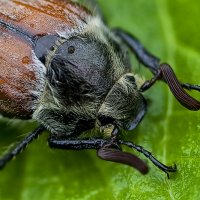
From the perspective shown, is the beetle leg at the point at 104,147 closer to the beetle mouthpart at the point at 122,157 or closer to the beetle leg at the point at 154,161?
the beetle mouthpart at the point at 122,157

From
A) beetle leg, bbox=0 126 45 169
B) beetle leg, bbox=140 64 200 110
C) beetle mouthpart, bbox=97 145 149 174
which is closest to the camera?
beetle mouthpart, bbox=97 145 149 174

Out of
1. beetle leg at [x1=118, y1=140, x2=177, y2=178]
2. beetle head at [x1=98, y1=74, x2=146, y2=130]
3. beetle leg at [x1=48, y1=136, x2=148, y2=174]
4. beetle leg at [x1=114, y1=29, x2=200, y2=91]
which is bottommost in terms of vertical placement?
beetle leg at [x1=48, y1=136, x2=148, y2=174]

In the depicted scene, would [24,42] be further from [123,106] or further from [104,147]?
[104,147]

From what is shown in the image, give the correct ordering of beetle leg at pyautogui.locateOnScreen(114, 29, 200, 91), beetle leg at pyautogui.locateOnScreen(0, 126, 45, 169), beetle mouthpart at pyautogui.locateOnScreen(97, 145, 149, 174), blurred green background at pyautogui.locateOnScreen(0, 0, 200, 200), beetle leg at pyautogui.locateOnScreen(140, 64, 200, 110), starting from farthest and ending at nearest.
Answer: beetle leg at pyautogui.locateOnScreen(114, 29, 200, 91) < beetle leg at pyautogui.locateOnScreen(0, 126, 45, 169) < blurred green background at pyautogui.locateOnScreen(0, 0, 200, 200) < beetle leg at pyautogui.locateOnScreen(140, 64, 200, 110) < beetle mouthpart at pyautogui.locateOnScreen(97, 145, 149, 174)

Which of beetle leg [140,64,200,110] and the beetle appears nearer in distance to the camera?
beetle leg [140,64,200,110]

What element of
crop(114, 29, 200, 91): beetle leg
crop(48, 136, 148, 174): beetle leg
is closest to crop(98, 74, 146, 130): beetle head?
crop(48, 136, 148, 174): beetle leg

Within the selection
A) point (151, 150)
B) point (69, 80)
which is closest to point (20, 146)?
point (69, 80)

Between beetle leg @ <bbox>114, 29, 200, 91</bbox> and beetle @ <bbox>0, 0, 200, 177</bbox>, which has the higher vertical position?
beetle leg @ <bbox>114, 29, 200, 91</bbox>

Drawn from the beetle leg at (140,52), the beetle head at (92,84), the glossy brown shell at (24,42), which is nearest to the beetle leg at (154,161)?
the beetle head at (92,84)

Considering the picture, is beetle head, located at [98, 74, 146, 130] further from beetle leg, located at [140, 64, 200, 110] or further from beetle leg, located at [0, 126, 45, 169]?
beetle leg, located at [0, 126, 45, 169]
